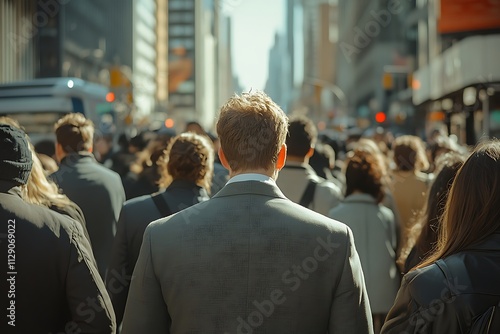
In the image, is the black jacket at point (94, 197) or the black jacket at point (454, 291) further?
the black jacket at point (94, 197)

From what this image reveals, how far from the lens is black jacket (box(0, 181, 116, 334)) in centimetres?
385

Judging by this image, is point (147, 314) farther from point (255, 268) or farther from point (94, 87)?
point (94, 87)

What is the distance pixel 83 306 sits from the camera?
12.7 ft

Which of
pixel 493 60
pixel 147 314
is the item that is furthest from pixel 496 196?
pixel 493 60

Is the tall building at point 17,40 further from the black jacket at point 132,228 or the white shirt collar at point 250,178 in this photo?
the white shirt collar at point 250,178

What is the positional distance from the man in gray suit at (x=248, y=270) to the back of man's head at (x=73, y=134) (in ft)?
13.0

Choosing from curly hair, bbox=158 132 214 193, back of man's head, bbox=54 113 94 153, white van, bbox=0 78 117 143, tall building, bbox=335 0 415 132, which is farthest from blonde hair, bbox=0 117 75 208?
tall building, bbox=335 0 415 132

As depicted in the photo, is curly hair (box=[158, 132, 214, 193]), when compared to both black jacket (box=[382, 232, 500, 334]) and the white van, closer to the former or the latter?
black jacket (box=[382, 232, 500, 334])

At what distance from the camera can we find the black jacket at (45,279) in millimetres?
3848

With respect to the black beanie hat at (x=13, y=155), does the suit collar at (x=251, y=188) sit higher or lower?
lower

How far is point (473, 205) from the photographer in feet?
10.3

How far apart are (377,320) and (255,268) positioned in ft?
11.8

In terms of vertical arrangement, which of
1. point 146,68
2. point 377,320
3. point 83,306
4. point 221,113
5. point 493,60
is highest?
point 146,68

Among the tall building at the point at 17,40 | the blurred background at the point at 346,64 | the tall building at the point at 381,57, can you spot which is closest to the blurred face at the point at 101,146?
the blurred background at the point at 346,64
